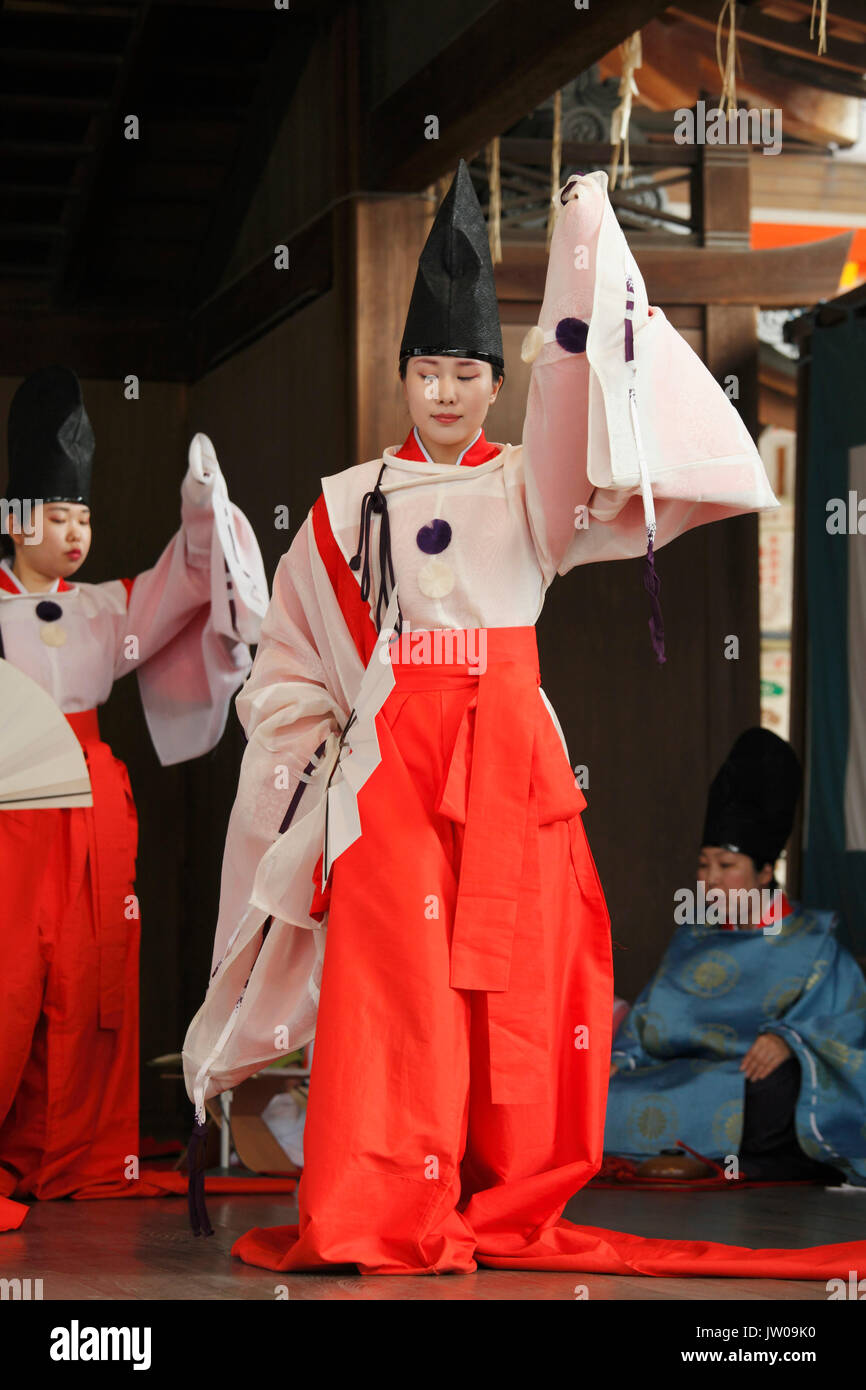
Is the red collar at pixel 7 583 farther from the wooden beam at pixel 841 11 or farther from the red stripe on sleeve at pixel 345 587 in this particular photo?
the wooden beam at pixel 841 11

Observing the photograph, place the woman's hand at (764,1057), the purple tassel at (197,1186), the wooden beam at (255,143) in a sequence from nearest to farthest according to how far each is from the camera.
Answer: the purple tassel at (197,1186), the woman's hand at (764,1057), the wooden beam at (255,143)

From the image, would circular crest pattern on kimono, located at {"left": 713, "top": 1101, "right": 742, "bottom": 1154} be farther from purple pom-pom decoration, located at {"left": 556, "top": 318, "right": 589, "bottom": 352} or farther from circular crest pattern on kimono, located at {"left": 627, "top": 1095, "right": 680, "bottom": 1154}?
purple pom-pom decoration, located at {"left": 556, "top": 318, "right": 589, "bottom": 352}

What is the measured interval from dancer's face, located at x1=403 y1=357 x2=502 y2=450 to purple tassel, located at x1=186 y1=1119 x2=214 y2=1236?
1262 millimetres

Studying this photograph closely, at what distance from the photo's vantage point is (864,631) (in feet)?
17.7

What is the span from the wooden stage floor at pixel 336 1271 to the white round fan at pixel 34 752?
88 centimetres

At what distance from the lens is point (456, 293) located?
3.08m

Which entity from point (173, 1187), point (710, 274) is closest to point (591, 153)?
point (710, 274)

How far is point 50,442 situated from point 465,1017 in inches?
76.2

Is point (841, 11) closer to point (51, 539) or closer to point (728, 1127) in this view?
point (51, 539)

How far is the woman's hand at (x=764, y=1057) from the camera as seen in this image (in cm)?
434

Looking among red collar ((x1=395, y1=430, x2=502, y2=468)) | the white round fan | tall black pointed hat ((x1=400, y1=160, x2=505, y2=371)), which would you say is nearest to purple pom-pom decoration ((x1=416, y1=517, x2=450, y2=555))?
red collar ((x1=395, y1=430, x2=502, y2=468))

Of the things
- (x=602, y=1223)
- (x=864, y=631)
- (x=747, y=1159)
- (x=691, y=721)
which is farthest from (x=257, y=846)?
(x=864, y=631)

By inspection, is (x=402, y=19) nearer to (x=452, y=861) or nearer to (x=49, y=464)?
(x=49, y=464)

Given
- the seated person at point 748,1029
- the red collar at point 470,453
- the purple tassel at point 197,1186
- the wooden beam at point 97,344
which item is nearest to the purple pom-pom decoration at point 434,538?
the red collar at point 470,453
